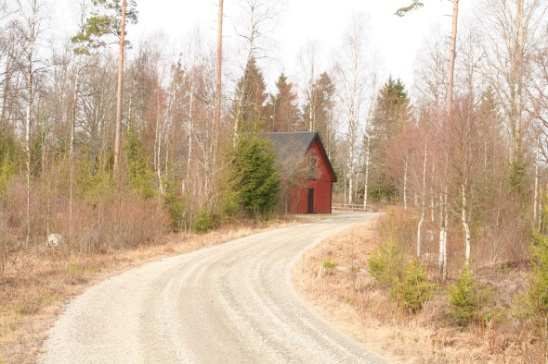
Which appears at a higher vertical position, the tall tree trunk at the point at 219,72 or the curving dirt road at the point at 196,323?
the tall tree trunk at the point at 219,72

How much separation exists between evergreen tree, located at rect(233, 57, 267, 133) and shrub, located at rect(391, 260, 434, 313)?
16.7 m

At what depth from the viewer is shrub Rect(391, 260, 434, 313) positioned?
9414 mm

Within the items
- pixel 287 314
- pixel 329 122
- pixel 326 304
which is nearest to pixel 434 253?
pixel 326 304

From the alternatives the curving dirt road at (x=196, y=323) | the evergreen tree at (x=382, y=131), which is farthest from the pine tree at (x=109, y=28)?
the evergreen tree at (x=382, y=131)

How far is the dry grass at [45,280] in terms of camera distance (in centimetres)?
714

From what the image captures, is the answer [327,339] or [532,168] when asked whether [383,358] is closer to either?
[327,339]

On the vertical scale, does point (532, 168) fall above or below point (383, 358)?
above

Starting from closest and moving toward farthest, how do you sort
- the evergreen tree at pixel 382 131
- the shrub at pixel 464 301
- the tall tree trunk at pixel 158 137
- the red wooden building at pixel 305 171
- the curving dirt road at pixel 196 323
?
1. the curving dirt road at pixel 196 323
2. the shrub at pixel 464 301
3. the tall tree trunk at pixel 158 137
4. the red wooden building at pixel 305 171
5. the evergreen tree at pixel 382 131

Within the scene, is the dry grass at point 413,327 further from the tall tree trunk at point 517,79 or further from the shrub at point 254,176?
the shrub at point 254,176

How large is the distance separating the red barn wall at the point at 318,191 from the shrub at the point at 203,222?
11758 millimetres

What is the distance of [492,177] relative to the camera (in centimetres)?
1571

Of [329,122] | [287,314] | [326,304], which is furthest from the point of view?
[329,122]

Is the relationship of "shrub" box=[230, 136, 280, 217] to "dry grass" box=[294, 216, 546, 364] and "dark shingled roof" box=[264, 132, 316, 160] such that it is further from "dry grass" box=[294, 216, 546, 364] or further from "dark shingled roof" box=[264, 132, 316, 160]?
"dry grass" box=[294, 216, 546, 364]

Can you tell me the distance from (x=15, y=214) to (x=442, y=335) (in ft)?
51.2
